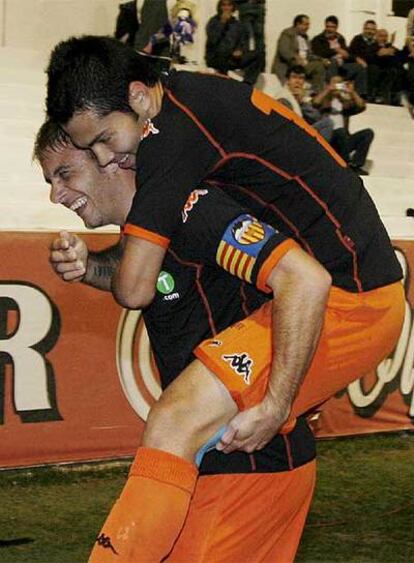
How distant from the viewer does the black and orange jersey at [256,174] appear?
2.98 metres

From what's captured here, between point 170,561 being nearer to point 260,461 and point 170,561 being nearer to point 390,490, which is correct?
point 260,461

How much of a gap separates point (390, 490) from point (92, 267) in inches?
174

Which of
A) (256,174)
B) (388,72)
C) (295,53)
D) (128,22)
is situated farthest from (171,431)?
(388,72)

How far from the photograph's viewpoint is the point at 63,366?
288 inches

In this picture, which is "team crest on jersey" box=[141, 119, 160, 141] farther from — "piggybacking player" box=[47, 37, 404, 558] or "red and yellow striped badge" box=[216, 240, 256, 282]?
"red and yellow striped badge" box=[216, 240, 256, 282]

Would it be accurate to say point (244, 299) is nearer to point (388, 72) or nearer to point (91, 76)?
point (91, 76)

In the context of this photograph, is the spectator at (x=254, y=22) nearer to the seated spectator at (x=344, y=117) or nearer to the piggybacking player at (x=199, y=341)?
the seated spectator at (x=344, y=117)

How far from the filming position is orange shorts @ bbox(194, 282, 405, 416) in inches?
117

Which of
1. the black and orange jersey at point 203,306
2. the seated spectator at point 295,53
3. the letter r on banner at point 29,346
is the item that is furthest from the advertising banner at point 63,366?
the seated spectator at point 295,53

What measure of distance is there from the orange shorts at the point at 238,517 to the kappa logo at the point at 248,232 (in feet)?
2.16

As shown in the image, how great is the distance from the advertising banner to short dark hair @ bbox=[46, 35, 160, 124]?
13.2 ft

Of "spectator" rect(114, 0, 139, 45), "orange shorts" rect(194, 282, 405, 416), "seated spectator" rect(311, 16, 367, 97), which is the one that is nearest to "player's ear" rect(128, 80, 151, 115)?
"orange shorts" rect(194, 282, 405, 416)

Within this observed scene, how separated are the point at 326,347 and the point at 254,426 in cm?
30

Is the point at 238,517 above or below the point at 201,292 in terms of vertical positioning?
below
